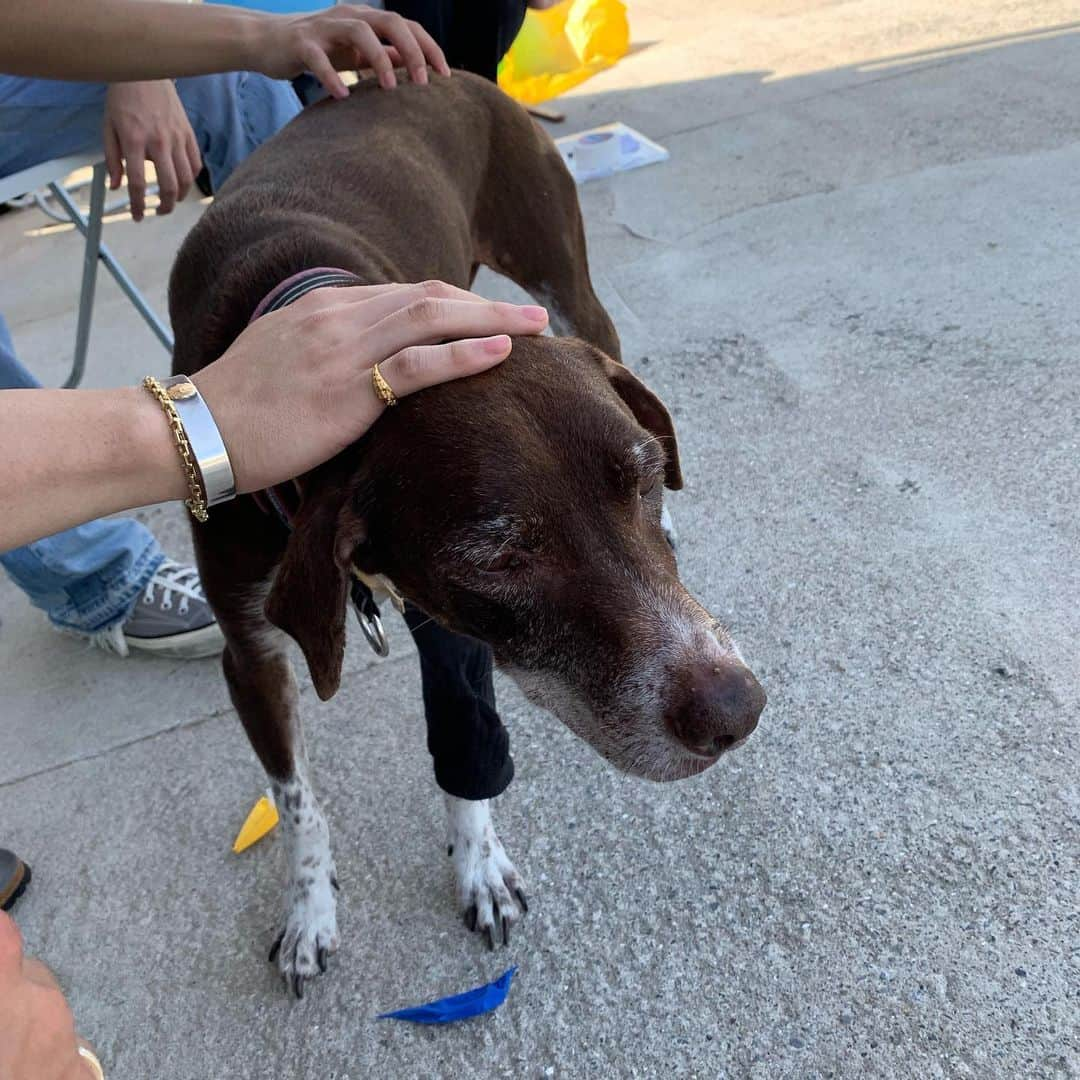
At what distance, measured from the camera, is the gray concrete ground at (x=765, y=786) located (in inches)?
83.9

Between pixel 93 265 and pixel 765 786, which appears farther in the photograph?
pixel 93 265

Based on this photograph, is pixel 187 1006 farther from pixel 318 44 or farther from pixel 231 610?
pixel 318 44

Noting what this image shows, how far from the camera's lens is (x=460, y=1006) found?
222 cm

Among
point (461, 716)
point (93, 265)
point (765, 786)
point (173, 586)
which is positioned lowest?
point (173, 586)

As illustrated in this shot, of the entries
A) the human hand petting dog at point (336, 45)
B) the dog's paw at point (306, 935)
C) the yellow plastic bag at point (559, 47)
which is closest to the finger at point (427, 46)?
the human hand petting dog at point (336, 45)

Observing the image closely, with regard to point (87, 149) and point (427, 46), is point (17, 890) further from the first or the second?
point (427, 46)

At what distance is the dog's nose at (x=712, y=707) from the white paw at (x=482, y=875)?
872mm

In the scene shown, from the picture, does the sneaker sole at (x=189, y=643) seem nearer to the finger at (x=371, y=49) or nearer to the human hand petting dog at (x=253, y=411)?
the human hand petting dog at (x=253, y=411)

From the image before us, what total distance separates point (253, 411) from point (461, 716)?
Answer: 0.93m

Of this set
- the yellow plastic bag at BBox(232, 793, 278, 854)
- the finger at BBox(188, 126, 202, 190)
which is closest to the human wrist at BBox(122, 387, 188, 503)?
the yellow plastic bag at BBox(232, 793, 278, 854)

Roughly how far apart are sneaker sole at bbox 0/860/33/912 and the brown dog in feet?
2.68

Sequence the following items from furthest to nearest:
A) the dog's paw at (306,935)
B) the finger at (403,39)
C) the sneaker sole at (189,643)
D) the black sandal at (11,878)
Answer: the sneaker sole at (189,643) < the finger at (403,39) < the black sandal at (11,878) < the dog's paw at (306,935)

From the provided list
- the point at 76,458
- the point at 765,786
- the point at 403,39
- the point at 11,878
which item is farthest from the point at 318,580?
the point at 403,39

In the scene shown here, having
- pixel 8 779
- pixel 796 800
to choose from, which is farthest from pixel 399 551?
pixel 8 779
